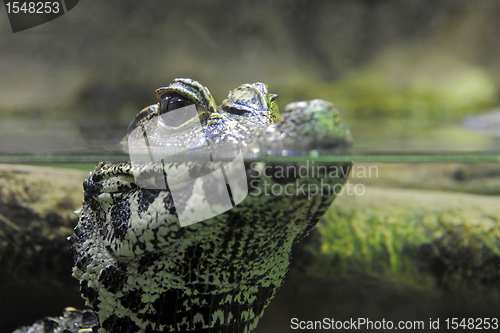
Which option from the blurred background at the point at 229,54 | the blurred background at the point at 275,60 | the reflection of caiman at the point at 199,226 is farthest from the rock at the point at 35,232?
the reflection of caiman at the point at 199,226

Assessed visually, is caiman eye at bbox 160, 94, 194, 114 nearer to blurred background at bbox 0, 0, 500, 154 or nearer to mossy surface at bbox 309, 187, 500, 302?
mossy surface at bbox 309, 187, 500, 302

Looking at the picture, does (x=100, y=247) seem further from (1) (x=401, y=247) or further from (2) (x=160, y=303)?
(1) (x=401, y=247)

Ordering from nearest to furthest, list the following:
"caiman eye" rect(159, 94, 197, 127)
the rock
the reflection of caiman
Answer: the reflection of caiman, "caiman eye" rect(159, 94, 197, 127), the rock

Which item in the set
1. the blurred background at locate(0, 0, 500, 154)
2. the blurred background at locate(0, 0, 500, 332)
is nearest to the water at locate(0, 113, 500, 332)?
the blurred background at locate(0, 0, 500, 332)

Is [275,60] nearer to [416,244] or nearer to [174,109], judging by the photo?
[416,244]

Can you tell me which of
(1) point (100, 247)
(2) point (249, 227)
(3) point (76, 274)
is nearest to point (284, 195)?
(2) point (249, 227)

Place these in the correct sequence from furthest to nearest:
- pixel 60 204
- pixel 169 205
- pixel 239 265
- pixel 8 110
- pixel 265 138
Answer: pixel 8 110 < pixel 60 204 < pixel 239 265 < pixel 169 205 < pixel 265 138
